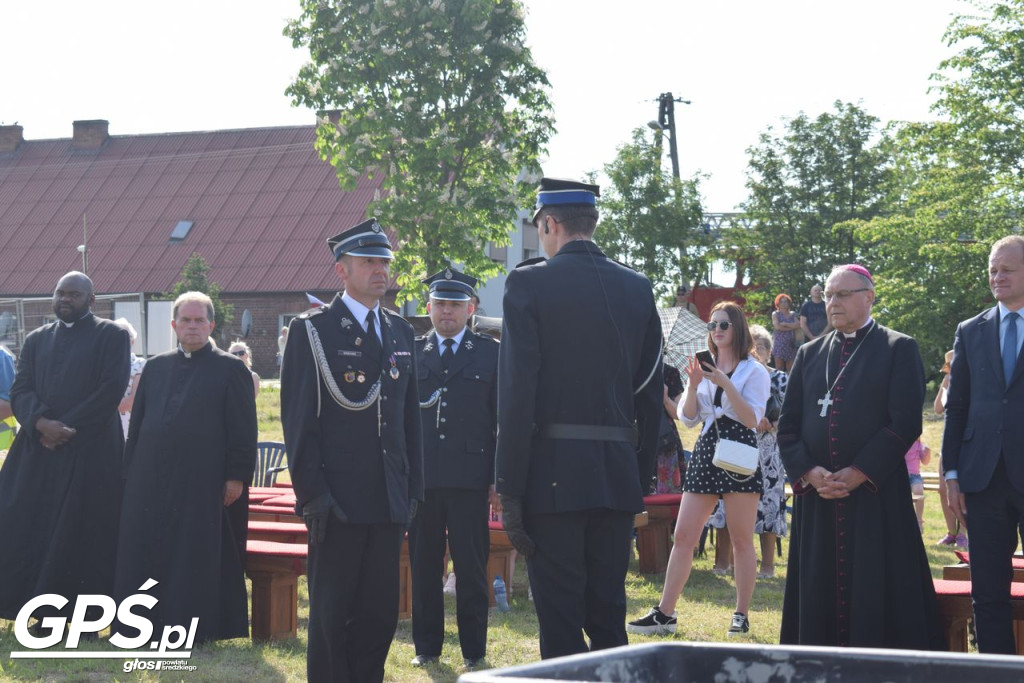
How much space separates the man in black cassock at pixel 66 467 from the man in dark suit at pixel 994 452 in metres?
5.13

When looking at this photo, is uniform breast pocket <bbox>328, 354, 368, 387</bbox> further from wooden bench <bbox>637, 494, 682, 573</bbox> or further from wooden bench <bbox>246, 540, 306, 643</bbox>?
wooden bench <bbox>637, 494, 682, 573</bbox>

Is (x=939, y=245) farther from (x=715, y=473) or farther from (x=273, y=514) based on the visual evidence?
(x=715, y=473)

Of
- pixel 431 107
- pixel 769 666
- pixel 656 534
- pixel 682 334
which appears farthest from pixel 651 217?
pixel 769 666

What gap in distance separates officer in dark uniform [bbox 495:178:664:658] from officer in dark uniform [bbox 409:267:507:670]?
230 cm

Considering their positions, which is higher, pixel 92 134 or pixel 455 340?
pixel 92 134

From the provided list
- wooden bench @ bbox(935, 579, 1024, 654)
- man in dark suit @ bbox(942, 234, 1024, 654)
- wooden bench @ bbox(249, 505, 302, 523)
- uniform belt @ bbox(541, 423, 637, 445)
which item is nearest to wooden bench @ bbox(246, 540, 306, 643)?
wooden bench @ bbox(249, 505, 302, 523)

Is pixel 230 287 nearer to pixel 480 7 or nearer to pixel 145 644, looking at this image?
pixel 480 7

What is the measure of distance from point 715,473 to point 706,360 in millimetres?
713

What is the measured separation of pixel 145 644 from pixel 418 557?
170cm

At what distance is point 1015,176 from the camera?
33469 mm

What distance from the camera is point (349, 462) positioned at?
18.0ft

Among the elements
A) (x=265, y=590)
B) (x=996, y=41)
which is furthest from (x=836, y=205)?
(x=265, y=590)

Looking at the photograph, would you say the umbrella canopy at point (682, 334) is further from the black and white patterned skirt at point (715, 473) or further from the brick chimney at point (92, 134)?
the brick chimney at point (92, 134)

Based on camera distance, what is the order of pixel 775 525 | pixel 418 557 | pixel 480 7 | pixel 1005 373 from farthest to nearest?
pixel 480 7 → pixel 775 525 → pixel 418 557 → pixel 1005 373
